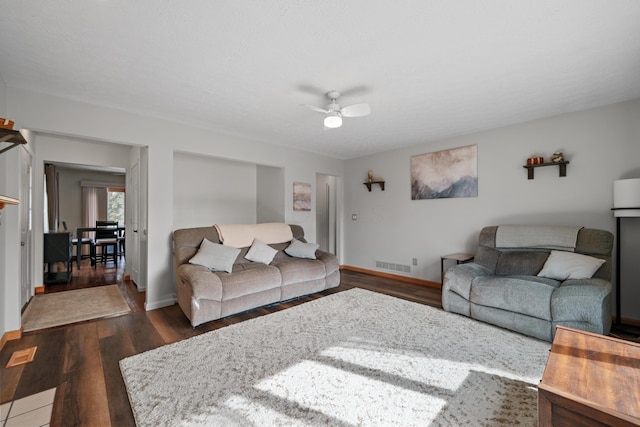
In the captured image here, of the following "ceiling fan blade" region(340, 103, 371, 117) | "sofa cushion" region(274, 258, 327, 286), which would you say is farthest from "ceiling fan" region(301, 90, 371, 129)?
"sofa cushion" region(274, 258, 327, 286)

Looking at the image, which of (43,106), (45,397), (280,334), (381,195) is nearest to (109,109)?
(43,106)

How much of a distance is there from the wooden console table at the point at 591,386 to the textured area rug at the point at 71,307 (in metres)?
4.02

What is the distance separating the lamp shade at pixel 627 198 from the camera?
2602 millimetres

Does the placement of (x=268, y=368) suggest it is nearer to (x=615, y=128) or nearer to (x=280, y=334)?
(x=280, y=334)

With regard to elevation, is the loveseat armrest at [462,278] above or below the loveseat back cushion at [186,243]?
below

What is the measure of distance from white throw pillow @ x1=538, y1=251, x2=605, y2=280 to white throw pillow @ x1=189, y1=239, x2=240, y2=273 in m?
3.62

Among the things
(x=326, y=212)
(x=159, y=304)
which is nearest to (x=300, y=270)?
(x=159, y=304)

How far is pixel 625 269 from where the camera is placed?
9.86 ft

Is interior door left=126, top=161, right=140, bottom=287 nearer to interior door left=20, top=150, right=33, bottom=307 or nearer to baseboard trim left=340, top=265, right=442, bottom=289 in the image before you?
interior door left=20, top=150, right=33, bottom=307

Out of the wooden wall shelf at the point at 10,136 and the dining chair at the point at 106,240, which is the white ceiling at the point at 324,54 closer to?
the wooden wall shelf at the point at 10,136

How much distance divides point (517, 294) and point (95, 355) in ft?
12.7

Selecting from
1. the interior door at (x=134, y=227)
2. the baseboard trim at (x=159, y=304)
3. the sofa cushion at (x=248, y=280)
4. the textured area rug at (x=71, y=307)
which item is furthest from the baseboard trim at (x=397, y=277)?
the textured area rug at (x=71, y=307)

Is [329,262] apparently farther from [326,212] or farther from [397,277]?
[326,212]

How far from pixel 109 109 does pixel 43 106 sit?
0.54 m
